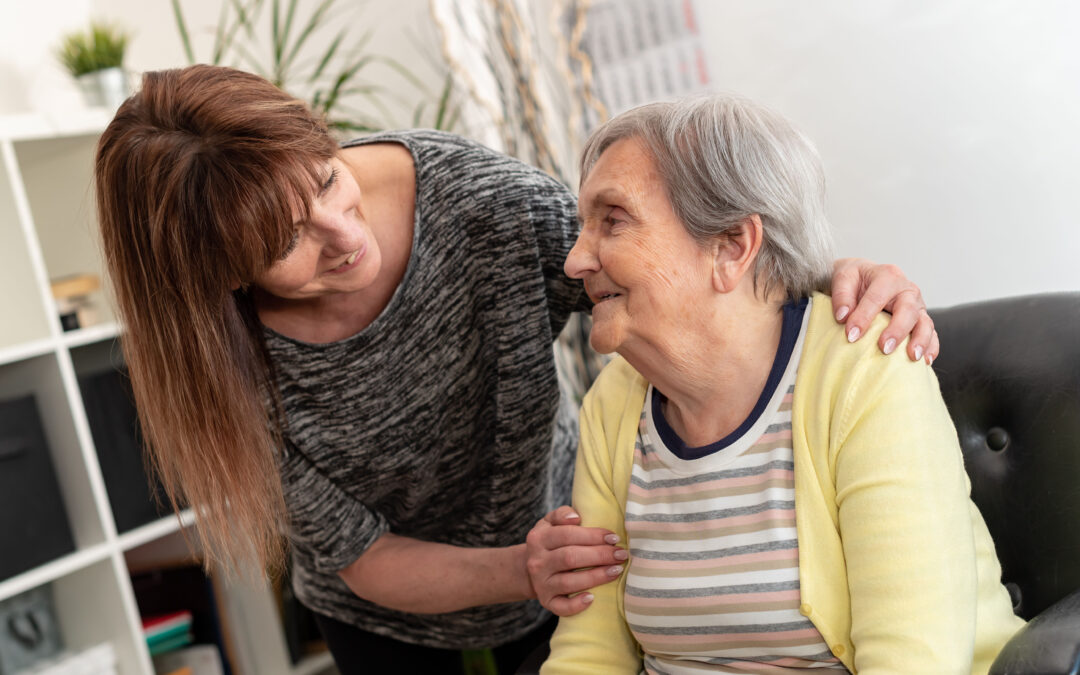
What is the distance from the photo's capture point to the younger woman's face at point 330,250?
127 cm

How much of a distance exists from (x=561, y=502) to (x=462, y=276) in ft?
1.69

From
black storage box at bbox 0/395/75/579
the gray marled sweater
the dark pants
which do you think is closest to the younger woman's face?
the gray marled sweater

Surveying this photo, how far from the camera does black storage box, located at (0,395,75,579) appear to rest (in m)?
2.29

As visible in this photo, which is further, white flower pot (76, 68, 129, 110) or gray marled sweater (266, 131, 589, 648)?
white flower pot (76, 68, 129, 110)

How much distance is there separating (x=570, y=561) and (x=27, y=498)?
1.68m

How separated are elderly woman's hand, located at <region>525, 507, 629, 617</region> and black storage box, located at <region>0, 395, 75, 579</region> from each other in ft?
5.20

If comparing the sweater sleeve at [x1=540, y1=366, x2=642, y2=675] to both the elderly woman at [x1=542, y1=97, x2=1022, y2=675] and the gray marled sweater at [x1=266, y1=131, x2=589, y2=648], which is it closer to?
the elderly woman at [x1=542, y1=97, x2=1022, y2=675]

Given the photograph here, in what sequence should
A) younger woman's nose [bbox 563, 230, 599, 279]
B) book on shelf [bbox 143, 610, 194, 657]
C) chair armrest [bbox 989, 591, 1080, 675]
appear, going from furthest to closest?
book on shelf [bbox 143, 610, 194, 657] → younger woman's nose [bbox 563, 230, 599, 279] → chair armrest [bbox 989, 591, 1080, 675]

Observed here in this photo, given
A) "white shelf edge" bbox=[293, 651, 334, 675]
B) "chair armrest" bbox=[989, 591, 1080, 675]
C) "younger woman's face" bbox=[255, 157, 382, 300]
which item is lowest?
"white shelf edge" bbox=[293, 651, 334, 675]

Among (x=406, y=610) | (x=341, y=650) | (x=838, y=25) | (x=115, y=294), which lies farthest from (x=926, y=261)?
(x=115, y=294)

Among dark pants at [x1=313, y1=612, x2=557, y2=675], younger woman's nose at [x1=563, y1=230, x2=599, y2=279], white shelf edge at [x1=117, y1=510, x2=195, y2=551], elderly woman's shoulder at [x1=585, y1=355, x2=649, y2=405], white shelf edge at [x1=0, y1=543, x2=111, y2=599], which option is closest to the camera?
younger woman's nose at [x1=563, y1=230, x2=599, y2=279]

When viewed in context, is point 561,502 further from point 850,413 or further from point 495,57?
point 495,57

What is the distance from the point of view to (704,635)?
1159 mm

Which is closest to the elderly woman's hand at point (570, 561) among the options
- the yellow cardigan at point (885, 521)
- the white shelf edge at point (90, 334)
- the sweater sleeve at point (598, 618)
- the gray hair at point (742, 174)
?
the sweater sleeve at point (598, 618)
